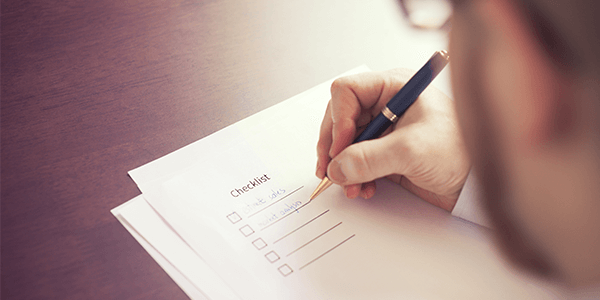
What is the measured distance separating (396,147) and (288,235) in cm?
19

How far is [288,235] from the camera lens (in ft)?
1.78

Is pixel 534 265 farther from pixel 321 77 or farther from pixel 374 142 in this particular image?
pixel 321 77

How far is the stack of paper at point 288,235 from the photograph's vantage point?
490 millimetres

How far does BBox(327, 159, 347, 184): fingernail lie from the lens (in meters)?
0.56

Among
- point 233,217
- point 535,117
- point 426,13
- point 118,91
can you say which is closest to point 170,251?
point 233,217

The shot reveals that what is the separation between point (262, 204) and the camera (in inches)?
22.8

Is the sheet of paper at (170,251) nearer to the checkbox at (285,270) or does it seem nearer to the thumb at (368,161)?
the checkbox at (285,270)

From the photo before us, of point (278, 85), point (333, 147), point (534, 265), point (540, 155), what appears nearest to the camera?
point (540, 155)

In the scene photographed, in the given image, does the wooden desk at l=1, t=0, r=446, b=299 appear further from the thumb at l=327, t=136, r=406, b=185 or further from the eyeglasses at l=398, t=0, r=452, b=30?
the thumb at l=327, t=136, r=406, b=185

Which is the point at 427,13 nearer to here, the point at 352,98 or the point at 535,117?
the point at 352,98

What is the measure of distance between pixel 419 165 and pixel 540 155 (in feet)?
1.11

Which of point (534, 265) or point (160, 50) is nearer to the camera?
point (534, 265)

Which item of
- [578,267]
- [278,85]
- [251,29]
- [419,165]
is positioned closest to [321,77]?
[278,85]

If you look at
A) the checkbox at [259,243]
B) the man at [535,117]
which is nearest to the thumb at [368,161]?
the checkbox at [259,243]
